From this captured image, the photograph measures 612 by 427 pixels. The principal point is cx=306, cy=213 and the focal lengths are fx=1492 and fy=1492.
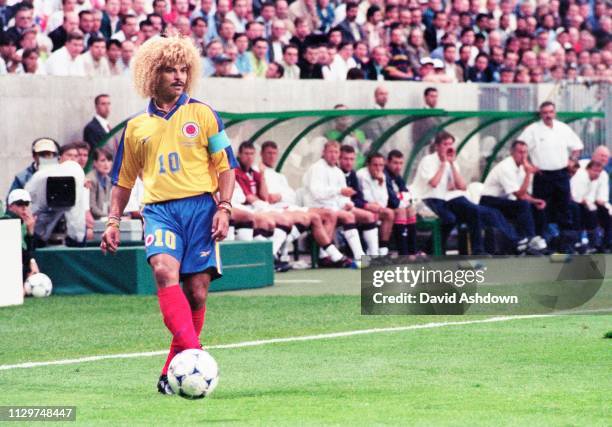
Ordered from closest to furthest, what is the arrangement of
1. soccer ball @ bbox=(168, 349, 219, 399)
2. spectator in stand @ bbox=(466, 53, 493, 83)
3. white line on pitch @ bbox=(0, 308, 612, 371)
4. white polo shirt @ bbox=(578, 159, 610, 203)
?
soccer ball @ bbox=(168, 349, 219, 399), white line on pitch @ bbox=(0, 308, 612, 371), white polo shirt @ bbox=(578, 159, 610, 203), spectator in stand @ bbox=(466, 53, 493, 83)

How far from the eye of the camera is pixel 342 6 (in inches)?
1032

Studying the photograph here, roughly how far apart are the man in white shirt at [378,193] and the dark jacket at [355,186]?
7cm

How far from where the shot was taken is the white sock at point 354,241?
20.6m

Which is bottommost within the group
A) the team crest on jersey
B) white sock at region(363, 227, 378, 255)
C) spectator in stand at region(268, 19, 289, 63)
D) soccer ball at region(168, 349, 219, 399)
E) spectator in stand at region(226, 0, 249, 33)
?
white sock at region(363, 227, 378, 255)

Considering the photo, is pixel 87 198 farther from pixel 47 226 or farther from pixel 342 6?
pixel 342 6

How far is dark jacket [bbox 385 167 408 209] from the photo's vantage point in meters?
20.8

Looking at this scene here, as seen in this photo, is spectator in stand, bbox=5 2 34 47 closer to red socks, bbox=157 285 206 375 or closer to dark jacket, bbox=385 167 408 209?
dark jacket, bbox=385 167 408 209

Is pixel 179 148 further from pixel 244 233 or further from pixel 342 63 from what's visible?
pixel 342 63

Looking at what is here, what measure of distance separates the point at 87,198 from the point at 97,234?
1.40 meters

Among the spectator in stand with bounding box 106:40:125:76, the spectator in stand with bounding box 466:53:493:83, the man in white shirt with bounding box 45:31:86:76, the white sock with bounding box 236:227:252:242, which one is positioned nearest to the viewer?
the white sock with bounding box 236:227:252:242

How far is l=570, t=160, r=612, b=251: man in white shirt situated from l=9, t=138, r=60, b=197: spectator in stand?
8758 millimetres

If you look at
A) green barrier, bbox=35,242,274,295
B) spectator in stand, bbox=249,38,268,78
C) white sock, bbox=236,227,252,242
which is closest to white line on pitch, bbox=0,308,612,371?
green barrier, bbox=35,242,274,295

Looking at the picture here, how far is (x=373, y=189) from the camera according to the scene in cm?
2094

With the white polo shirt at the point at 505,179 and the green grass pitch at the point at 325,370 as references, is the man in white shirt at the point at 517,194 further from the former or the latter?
the green grass pitch at the point at 325,370
